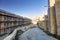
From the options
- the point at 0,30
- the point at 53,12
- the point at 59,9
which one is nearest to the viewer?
the point at 59,9

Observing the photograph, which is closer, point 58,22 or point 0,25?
point 58,22

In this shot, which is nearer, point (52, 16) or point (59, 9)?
point (59, 9)

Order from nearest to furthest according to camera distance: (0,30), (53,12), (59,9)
Result: 1. (59,9)
2. (53,12)
3. (0,30)

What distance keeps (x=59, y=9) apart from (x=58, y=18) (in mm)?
879

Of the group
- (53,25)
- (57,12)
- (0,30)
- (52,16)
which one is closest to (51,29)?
(53,25)

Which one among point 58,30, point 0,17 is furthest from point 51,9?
point 0,17

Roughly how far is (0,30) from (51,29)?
7.41 meters

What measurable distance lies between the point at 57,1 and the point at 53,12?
1.60m

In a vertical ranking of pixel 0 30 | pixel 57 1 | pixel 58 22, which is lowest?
pixel 0 30

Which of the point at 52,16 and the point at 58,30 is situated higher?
the point at 52,16

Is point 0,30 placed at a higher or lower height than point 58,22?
lower

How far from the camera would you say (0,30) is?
59.2 feet

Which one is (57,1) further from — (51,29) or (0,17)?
(0,17)

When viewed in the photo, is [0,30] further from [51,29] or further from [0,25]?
[51,29]
